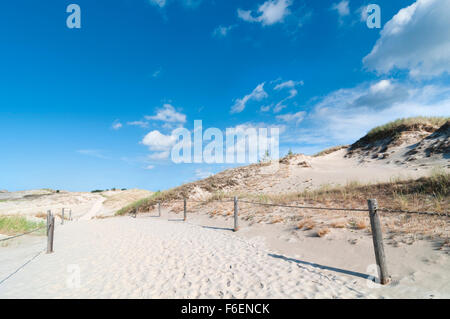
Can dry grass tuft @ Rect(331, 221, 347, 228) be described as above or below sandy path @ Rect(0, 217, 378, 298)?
above

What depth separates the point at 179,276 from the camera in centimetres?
585

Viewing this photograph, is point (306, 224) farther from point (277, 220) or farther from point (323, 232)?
point (277, 220)

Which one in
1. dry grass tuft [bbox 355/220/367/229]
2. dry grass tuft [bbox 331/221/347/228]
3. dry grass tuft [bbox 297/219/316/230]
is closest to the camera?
dry grass tuft [bbox 355/220/367/229]

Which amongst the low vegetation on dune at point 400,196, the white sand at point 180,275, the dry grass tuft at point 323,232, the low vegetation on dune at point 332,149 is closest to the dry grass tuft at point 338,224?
the dry grass tuft at point 323,232

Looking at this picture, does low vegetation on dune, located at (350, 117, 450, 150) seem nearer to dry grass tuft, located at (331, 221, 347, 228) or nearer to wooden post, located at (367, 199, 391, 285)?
dry grass tuft, located at (331, 221, 347, 228)

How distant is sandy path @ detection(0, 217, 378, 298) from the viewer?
482 centimetres

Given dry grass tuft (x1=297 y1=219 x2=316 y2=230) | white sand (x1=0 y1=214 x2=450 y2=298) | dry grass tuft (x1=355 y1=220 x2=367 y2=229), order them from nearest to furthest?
white sand (x1=0 y1=214 x2=450 y2=298)
dry grass tuft (x1=355 y1=220 x2=367 y2=229)
dry grass tuft (x1=297 y1=219 x2=316 y2=230)

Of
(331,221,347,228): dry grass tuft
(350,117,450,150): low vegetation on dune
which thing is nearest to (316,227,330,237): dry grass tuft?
(331,221,347,228): dry grass tuft

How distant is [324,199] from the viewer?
39.6 feet

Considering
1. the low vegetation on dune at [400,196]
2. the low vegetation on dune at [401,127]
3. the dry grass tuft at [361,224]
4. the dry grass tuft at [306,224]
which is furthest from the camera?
the low vegetation on dune at [401,127]

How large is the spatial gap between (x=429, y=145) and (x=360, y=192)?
1297cm

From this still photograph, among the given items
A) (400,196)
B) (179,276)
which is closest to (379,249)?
(179,276)

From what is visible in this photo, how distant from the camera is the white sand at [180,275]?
15.7 feet

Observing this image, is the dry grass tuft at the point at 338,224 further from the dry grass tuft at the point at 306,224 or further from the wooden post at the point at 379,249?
the wooden post at the point at 379,249
